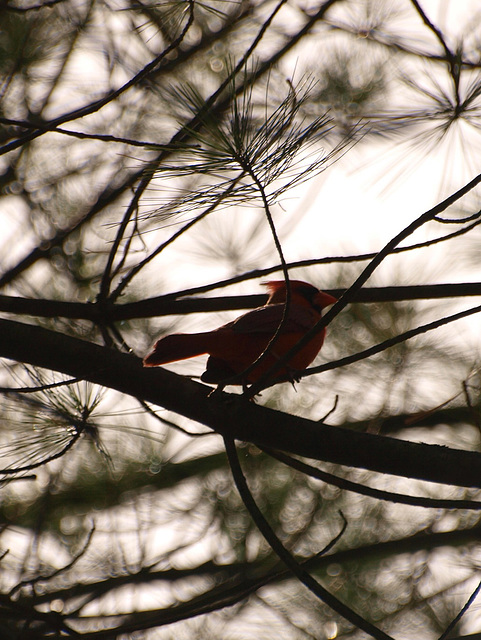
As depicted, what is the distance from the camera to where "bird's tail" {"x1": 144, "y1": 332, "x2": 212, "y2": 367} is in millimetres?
2180

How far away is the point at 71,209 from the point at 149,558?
6.39 ft

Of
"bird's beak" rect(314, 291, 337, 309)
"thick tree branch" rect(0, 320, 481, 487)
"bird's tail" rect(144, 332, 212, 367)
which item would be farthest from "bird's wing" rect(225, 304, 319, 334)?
"bird's beak" rect(314, 291, 337, 309)

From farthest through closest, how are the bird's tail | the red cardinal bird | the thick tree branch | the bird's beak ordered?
1. the bird's beak
2. the red cardinal bird
3. the bird's tail
4. the thick tree branch

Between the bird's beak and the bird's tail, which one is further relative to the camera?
the bird's beak

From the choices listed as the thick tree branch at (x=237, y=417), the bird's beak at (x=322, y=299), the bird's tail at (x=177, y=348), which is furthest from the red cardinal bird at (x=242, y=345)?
the bird's beak at (x=322, y=299)

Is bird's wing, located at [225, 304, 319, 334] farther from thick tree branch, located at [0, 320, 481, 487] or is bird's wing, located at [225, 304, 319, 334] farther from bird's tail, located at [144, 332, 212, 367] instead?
thick tree branch, located at [0, 320, 481, 487]

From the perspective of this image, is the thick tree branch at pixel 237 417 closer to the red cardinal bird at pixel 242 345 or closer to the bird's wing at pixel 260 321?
the red cardinal bird at pixel 242 345

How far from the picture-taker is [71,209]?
149 inches

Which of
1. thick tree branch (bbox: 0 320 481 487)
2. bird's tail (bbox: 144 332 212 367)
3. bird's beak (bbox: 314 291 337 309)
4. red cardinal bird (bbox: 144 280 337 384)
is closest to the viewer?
thick tree branch (bbox: 0 320 481 487)

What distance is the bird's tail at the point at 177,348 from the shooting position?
85.8 inches

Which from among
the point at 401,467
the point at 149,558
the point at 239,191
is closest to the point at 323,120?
the point at 239,191

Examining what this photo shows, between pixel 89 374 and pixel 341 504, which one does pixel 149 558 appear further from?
pixel 89 374

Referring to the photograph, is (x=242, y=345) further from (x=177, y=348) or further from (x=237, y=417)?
(x=237, y=417)

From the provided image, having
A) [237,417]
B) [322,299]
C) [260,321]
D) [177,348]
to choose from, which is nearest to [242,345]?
[260,321]
